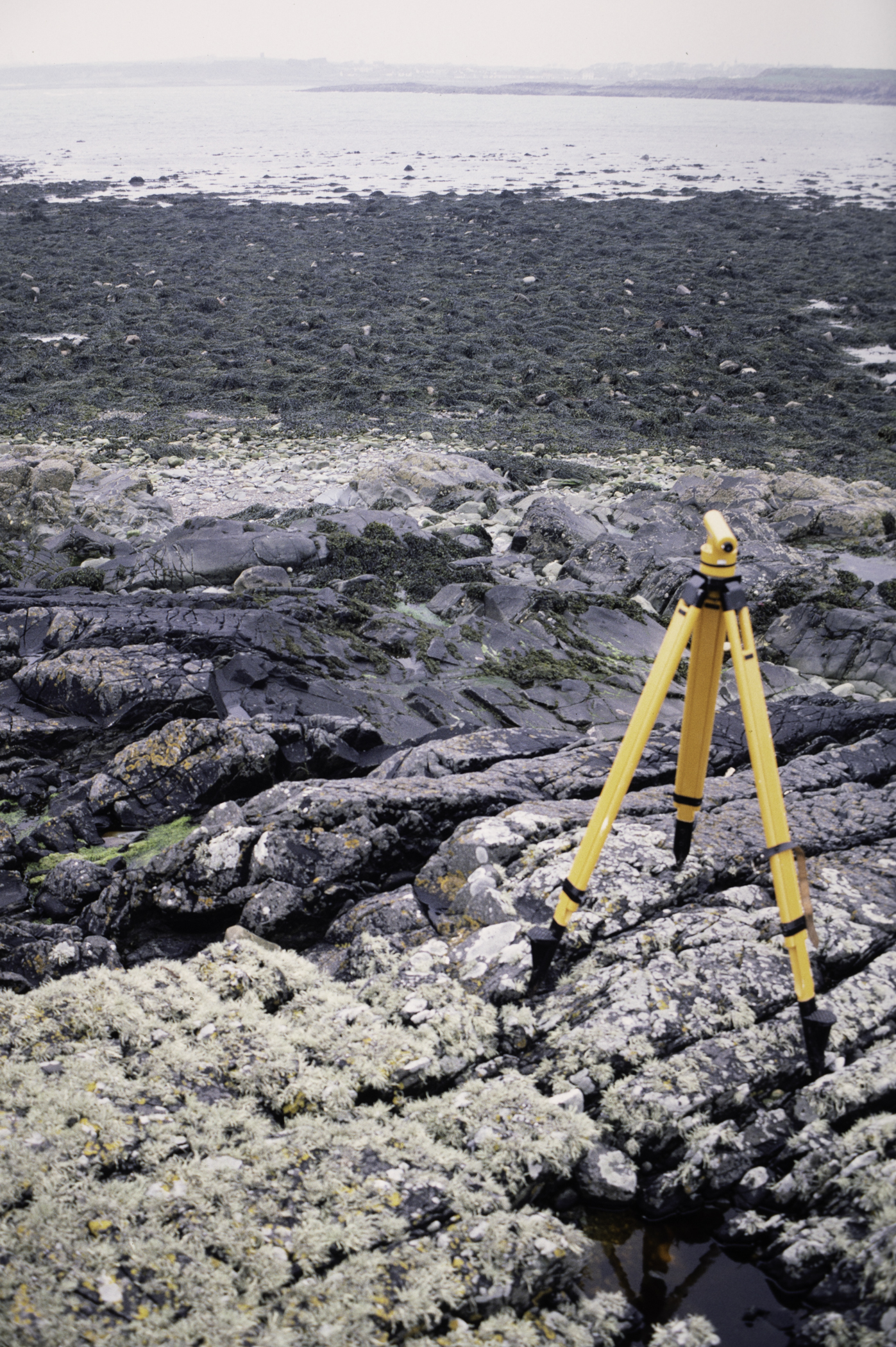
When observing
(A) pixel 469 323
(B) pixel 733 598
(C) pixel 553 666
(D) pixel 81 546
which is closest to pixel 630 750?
(B) pixel 733 598

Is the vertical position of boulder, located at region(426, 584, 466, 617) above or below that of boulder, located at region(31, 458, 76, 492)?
below

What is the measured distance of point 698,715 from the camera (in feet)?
13.8

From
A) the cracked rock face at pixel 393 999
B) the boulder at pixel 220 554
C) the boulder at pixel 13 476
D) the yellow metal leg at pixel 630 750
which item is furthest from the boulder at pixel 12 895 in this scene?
the boulder at pixel 13 476

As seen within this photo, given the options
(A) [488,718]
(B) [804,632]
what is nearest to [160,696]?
(A) [488,718]

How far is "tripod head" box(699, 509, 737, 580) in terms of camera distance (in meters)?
3.60

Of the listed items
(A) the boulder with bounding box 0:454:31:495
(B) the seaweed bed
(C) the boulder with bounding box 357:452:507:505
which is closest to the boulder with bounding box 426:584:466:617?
(C) the boulder with bounding box 357:452:507:505

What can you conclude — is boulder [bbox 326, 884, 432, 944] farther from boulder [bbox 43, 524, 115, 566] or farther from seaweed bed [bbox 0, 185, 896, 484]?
seaweed bed [bbox 0, 185, 896, 484]

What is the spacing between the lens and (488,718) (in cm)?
765

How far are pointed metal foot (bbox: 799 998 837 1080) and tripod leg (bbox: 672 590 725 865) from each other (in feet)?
3.66

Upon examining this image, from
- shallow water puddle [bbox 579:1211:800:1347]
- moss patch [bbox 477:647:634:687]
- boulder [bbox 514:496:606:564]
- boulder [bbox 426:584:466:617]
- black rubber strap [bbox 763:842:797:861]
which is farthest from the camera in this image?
boulder [bbox 514:496:606:564]

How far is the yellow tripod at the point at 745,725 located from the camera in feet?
11.8

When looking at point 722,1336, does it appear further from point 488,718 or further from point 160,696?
point 160,696

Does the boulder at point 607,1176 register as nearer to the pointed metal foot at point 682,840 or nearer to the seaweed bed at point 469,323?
the pointed metal foot at point 682,840

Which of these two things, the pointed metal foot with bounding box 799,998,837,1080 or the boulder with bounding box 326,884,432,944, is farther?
the boulder with bounding box 326,884,432,944
